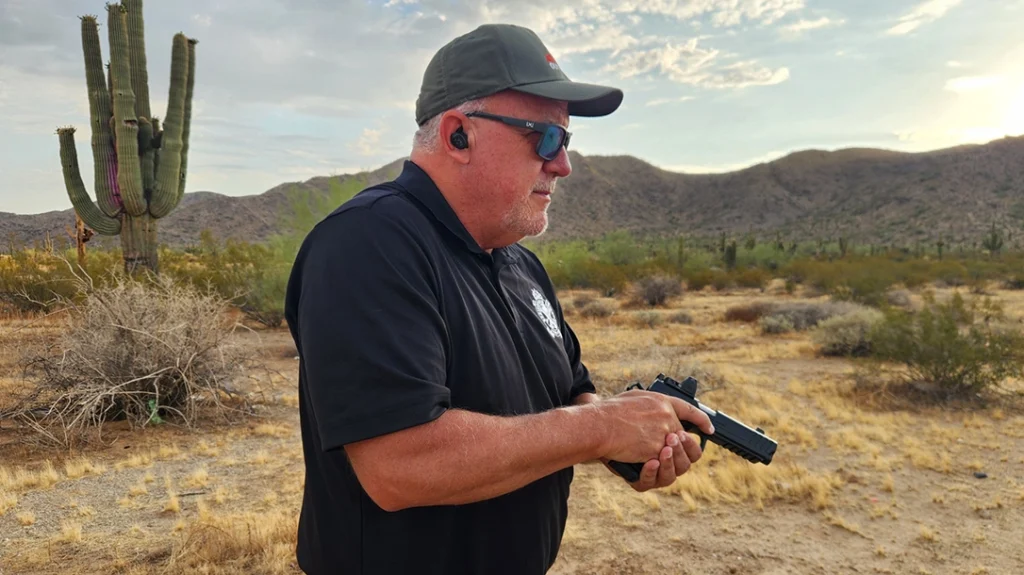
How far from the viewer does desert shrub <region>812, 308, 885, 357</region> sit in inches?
503

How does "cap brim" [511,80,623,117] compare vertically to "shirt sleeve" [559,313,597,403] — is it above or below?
above

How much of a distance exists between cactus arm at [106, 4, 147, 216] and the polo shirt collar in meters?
11.4

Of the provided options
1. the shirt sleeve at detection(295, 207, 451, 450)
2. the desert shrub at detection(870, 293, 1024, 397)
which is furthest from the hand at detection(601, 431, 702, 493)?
the desert shrub at detection(870, 293, 1024, 397)

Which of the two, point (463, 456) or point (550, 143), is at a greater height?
point (550, 143)

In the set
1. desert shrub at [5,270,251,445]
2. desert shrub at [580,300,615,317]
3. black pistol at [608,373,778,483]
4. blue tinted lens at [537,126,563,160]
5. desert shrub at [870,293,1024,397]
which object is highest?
blue tinted lens at [537,126,563,160]

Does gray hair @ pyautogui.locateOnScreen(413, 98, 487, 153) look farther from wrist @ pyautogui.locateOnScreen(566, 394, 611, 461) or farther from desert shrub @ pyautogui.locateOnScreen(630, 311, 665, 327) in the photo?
desert shrub @ pyautogui.locateOnScreen(630, 311, 665, 327)

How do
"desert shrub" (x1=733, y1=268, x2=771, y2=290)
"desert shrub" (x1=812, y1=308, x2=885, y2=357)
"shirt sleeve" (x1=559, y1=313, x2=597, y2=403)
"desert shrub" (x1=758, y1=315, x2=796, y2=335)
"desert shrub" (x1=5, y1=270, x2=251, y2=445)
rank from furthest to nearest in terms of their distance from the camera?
"desert shrub" (x1=733, y1=268, x2=771, y2=290) → "desert shrub" (x1=758, y1=315, x2=796, y2=335) → "desert shrub" (x1=812, y1=308, x2=885, y2=357) → "desert shrub" (x1=5, y1=270, x2=251, y2=445) → "shirt sleeve" (x1=559, y1=313, x2=597, y2=403)

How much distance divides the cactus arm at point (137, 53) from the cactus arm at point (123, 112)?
12 cm

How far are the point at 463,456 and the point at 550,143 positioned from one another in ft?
2.98

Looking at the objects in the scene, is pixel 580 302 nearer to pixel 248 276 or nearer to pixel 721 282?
pixel 721 282

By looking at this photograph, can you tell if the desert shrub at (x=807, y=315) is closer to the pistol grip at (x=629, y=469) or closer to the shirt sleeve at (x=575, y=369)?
the shirt sleeve at (x=575, y=369)

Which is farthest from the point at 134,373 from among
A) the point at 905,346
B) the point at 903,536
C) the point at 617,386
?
the point at 905,346

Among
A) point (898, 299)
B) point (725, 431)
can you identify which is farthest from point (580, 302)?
point (725, 431)

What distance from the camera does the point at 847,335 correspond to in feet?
42.1
